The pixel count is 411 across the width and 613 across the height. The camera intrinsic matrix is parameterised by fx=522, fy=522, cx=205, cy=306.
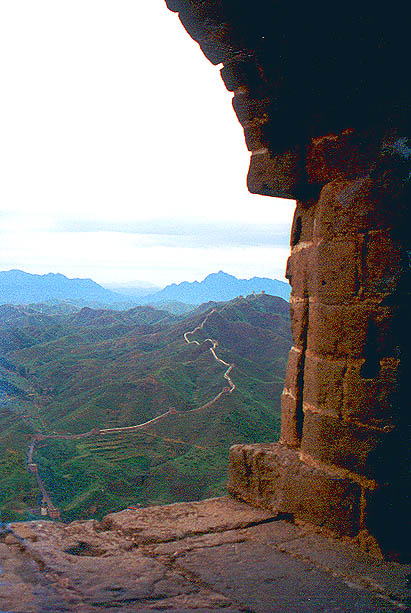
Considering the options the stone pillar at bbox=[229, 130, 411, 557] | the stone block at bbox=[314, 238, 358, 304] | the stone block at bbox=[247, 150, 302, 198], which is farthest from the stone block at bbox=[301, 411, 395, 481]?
the stone block at bbox=[247, 150, 302, 198]

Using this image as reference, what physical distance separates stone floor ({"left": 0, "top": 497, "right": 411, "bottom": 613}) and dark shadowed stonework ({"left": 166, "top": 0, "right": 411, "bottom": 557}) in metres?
0.32

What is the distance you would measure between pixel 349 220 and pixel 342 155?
1.38 ft

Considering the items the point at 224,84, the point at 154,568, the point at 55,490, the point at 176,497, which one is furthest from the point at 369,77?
the point at 55,490

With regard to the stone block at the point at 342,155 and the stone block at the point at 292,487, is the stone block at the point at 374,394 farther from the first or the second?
the stone block at the point at 342,155

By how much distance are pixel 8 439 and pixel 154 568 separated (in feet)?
132

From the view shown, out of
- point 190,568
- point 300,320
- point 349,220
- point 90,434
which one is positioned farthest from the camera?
point 90,434

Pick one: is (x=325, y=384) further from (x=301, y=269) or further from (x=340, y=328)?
(x=301, y=269)

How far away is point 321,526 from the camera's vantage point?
10.6ft

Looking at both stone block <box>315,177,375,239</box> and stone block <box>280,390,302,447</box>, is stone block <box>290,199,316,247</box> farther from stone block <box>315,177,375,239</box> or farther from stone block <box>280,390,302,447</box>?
stone block <box>280,390,302,447</box>

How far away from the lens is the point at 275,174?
351 cm

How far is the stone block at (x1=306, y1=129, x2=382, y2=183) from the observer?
3.14 m

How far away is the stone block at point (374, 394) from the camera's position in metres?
3.06

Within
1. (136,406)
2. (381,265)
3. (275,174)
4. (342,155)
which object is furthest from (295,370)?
(136,406)

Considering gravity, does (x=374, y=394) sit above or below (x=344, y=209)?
below
